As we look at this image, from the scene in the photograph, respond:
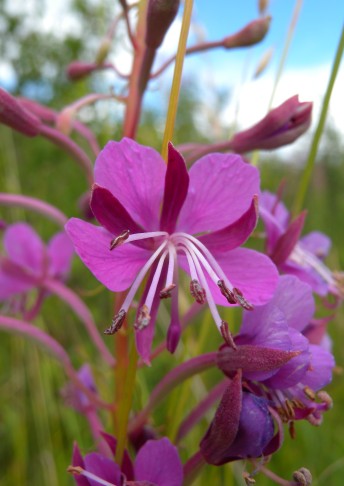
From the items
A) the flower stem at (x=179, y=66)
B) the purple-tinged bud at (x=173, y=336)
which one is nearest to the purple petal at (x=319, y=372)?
the purple-tinged bud at (x=173, y=336)

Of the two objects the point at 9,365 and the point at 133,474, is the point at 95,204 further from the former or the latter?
the point at 9,365

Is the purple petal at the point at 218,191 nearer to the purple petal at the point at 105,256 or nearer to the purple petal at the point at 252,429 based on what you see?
the purple petal at the point at 105,256

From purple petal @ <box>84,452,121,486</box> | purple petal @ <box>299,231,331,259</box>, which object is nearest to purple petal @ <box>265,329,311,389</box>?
purple petal @ <box>84,452,121,486</box>

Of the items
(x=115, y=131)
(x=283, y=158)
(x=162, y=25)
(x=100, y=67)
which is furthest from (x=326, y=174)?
(x=162, y=25)

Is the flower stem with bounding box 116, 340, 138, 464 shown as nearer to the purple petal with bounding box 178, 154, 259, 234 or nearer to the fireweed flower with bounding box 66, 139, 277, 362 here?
the fireweed flower with bounding box 66, 139, 277, 362

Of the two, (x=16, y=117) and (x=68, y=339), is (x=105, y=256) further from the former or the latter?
(x=68, y=339)

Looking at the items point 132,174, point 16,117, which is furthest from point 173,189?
point 16,117
